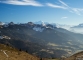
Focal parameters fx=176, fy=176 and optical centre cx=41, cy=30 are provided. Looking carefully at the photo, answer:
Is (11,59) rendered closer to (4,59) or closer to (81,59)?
(4,59)

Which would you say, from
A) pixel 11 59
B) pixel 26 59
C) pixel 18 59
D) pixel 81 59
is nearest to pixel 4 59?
pixel 11 59

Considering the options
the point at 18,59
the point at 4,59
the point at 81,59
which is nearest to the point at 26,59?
the point at 18,59

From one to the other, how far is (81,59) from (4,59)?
43856 millimetres

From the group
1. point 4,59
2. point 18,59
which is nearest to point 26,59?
point 18,59

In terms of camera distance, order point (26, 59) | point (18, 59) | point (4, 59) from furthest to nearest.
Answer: point (26, 59), point (18, 59), point (4, 59)

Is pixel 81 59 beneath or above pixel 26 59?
above

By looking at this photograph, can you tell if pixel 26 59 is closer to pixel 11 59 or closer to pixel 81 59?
pixel 11 59

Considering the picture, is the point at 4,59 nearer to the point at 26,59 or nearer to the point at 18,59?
the point at 18,59

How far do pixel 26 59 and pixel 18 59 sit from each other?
377 inches

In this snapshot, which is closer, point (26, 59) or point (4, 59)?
point (4, 59)

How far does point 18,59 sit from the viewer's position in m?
108

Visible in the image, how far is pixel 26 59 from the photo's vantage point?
11681 cm

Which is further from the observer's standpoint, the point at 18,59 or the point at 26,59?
the point at 26,59

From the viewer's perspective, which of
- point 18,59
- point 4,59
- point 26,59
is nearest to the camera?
point 4,59
